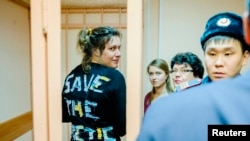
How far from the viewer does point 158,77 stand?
1.22 m

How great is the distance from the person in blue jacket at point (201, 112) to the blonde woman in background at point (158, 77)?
0.80m

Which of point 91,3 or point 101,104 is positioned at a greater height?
point 91,3

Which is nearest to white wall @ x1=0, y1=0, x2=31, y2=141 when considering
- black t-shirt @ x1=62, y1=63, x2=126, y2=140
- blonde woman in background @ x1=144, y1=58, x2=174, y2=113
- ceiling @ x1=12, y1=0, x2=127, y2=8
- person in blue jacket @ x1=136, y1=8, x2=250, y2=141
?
ceiling @ x1=12, y1=0, x2=127, y2=8

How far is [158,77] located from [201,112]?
90 cm

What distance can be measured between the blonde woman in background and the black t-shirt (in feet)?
0.56

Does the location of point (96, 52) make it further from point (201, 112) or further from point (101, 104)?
point (201, 112)

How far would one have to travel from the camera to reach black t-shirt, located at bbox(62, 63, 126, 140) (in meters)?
1.05

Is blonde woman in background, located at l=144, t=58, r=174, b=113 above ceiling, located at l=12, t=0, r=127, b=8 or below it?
below

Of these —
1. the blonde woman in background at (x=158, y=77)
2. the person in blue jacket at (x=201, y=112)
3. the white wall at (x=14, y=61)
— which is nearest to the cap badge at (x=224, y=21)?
the blonde woman in background at (x=158, y=77)

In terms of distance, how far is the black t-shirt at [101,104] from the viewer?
1046mm

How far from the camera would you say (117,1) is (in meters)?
1.06

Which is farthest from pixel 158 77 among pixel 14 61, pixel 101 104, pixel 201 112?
pixel 14 61

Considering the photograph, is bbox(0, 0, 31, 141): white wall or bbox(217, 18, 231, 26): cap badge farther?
bbox(0, 0, 31, 141): white wall

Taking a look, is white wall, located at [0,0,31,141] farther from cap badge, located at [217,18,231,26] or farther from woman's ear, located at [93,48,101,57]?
cap badge, located at [217,18,231,26]
